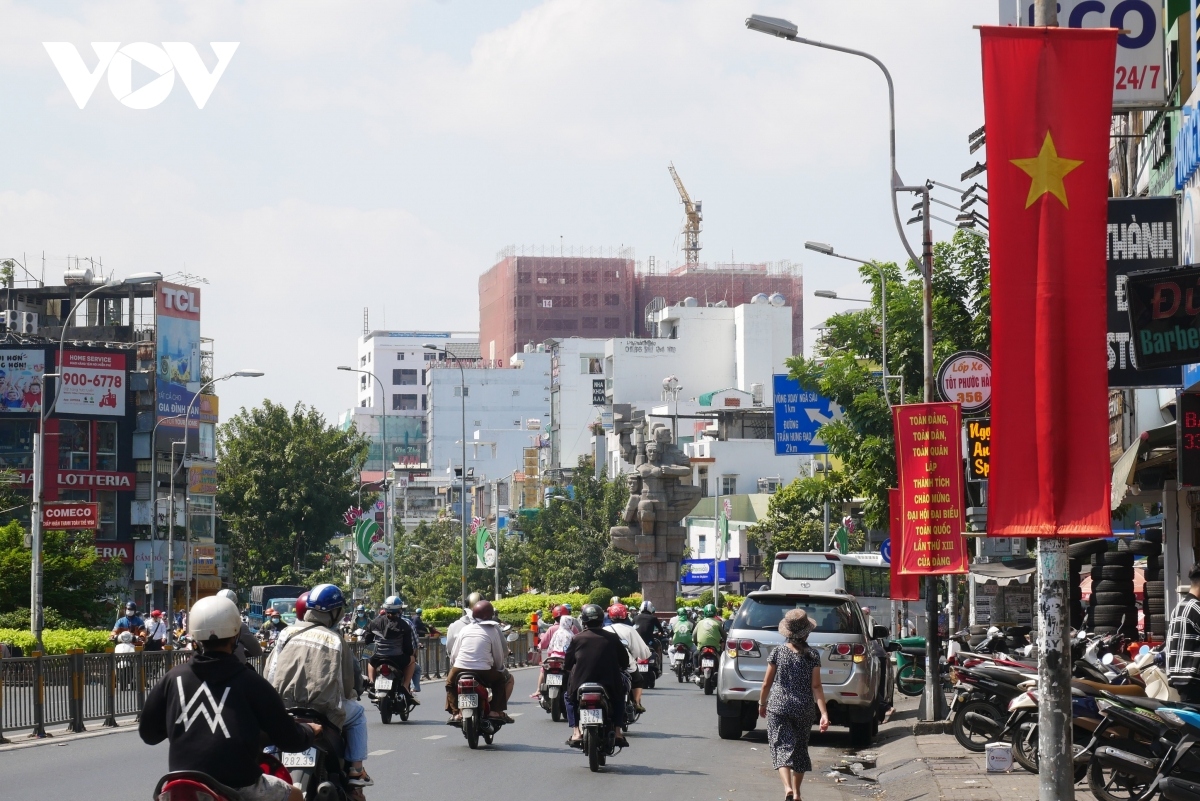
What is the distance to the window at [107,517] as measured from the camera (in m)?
75.8

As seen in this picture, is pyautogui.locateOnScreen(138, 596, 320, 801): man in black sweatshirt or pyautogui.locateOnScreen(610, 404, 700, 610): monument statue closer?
pyautogui.locateOnScreen(138, 596, 320, 801): man in black sweatshirt

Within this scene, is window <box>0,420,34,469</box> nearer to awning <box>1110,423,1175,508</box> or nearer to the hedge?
the hedge

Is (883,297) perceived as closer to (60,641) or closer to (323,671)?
(60,641)

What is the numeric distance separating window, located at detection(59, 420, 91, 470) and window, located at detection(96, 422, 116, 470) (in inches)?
22.8

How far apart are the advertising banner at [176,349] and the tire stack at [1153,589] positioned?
5776cm

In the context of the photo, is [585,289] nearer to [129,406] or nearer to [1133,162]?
[129,406]

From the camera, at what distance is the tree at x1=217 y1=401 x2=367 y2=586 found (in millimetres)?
77500

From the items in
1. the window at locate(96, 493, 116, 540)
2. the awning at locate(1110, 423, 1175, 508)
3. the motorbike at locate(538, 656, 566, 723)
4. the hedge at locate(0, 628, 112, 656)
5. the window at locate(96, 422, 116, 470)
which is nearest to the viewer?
the awning at locate(1110, 423, 1175, 508)

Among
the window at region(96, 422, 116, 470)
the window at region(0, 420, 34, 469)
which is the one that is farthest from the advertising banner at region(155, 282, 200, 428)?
the window at region(0, 420, 34, 469)

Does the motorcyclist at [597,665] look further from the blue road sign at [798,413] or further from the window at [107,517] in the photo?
the window at [107,517]

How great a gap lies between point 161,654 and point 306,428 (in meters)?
55.3

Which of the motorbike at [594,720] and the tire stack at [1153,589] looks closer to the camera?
the motorbike at [594,720]

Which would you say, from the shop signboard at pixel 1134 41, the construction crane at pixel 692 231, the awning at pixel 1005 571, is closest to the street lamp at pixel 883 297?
the awning at pixel 1005 571

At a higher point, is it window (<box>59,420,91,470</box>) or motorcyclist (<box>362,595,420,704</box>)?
window (<box>59,420,91,470</box>)
